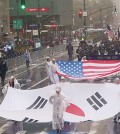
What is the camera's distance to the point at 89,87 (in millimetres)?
15180

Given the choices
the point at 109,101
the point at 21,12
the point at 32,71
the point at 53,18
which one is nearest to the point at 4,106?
the point at 109,101

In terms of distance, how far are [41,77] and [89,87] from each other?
1505 centimetres

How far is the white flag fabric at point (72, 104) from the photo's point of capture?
13781mm

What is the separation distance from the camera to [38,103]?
14.8m

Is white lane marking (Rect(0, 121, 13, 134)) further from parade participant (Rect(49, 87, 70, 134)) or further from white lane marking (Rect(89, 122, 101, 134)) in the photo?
white lane marking (Rect(89, 122, 101, 134))

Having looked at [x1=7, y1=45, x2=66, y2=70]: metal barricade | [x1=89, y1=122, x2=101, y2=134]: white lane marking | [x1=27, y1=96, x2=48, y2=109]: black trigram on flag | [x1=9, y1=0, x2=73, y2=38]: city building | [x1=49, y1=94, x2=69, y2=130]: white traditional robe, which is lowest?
[x1=7, y1=45, x2=66, y2=70]: metal barricade

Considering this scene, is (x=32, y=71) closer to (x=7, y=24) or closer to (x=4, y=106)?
(x=4, y=106)

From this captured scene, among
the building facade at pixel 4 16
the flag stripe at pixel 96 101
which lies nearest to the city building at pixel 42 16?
the building facade at pixel 4 16

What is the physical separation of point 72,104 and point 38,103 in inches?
45.8

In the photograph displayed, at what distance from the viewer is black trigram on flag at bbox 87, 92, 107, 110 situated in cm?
1429

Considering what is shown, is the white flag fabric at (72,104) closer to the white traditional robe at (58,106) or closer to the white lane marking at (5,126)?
the white lane marking at (5,126)

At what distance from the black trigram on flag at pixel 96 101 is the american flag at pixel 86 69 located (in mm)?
3196

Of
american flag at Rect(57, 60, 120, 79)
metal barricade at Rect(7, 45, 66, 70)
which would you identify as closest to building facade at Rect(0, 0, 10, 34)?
metal barricade at Rect(7, 45, 66, 70)

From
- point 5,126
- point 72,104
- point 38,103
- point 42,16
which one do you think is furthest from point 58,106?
point 42,16
